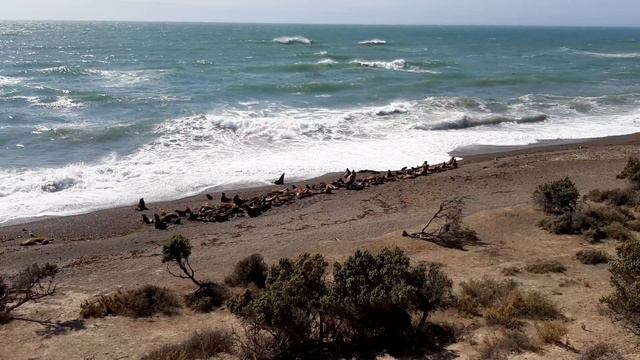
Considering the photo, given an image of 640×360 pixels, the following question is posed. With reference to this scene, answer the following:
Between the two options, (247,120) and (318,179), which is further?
(247,120)

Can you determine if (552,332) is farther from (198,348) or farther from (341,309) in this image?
(198,348)

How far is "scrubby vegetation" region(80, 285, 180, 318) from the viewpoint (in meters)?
10.3

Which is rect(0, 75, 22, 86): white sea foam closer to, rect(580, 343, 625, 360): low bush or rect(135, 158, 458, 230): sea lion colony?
rect(135, 158, 458, 230): sea lion colony

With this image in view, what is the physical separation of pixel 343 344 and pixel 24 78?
50596 mm

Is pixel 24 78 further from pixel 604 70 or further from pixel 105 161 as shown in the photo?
pixel 604 70

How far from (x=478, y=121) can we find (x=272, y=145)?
13.0 meters

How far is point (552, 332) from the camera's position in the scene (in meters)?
8.63

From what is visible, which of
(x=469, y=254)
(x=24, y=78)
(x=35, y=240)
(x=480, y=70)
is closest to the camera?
(x=469, y=254)

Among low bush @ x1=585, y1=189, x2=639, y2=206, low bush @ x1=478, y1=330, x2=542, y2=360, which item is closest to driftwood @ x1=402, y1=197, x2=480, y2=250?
low bush @ x1=478, y1=330, x2=542, y2=360

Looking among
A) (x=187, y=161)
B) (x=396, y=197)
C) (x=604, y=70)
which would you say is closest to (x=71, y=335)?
(x=396, y=197)

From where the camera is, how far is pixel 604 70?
60.3 m

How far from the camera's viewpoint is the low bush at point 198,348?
8.50m

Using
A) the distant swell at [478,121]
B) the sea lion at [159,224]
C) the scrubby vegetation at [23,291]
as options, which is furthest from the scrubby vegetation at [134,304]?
the distant swell at [478,121]

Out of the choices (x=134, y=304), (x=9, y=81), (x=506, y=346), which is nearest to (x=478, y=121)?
(x=506, y=346)
